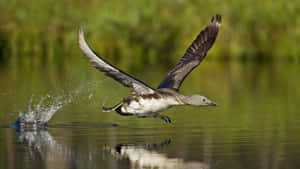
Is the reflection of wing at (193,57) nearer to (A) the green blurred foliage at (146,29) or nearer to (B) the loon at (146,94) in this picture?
(B) the loon at (146,94)

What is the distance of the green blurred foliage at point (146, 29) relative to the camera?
34062 millimetres

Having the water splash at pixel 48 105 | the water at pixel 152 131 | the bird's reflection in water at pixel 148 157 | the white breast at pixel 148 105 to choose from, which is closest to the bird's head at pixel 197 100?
the white breast at pixel 148 105

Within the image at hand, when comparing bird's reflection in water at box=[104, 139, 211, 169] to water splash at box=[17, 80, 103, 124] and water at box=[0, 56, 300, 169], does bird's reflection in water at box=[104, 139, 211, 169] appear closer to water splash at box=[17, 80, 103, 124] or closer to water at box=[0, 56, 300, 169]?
water at box=[0, 56, 300, 169]

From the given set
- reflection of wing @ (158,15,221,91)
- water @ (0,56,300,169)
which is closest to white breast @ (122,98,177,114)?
water @ (0,56,300,169)

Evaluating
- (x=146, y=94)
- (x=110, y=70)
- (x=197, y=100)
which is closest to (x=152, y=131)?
(x=146, y=94)

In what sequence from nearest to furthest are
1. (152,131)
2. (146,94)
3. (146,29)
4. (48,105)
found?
(146,94)
(152,131)
(48,105)
(146,29)

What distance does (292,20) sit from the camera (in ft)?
112

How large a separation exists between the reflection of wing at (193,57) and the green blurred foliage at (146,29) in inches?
790

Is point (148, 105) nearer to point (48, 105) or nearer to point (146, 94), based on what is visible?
point (146, 94)

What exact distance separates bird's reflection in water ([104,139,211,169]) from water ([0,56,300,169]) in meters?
0.01

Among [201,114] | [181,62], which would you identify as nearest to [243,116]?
[201,114]

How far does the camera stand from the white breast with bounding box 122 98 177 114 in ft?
34.7

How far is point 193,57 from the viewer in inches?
474

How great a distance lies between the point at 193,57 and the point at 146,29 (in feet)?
78.4
